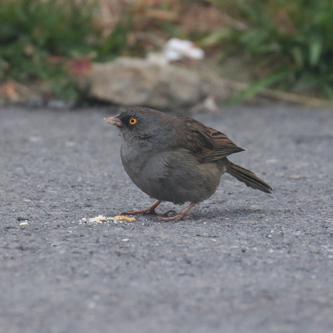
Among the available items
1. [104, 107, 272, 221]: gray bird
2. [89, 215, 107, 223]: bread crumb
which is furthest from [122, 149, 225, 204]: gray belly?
[89, 215, 107, 223]: bread crumb

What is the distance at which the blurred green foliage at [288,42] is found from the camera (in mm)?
9820

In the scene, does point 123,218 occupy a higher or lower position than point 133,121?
lower

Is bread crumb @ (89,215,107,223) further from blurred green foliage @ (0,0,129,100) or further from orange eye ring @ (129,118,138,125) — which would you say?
blurred green foliage @ (0,0,129,100)

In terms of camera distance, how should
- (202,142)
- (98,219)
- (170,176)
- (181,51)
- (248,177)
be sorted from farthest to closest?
(181,51)
(248,177)
(202,142)
(170,176)
(98,219)

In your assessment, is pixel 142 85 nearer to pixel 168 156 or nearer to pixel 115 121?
pixel 115 121

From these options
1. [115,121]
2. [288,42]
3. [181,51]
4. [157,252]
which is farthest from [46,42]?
[157,252]

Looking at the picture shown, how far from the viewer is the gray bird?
4699 mm

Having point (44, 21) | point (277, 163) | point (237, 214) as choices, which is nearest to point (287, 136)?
point (277, 163)

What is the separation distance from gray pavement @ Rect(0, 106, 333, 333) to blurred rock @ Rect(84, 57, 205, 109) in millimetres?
2216

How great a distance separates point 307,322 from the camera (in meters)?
2.87

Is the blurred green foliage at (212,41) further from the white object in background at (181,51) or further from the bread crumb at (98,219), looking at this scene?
the bread crumb at (98,219)

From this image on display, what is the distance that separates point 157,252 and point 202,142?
1.50 meters

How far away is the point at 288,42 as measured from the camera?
1000 centimetres

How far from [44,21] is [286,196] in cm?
556
